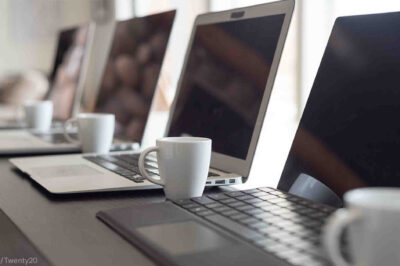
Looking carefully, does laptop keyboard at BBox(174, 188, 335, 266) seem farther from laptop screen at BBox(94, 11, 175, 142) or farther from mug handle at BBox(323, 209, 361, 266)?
laptop screen at BBox(94, 11, 175, 142)

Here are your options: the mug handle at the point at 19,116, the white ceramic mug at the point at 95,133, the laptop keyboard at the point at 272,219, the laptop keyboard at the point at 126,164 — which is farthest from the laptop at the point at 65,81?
the laptop keyboard at the point at 272,219

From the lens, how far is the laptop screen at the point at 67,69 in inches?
77.5

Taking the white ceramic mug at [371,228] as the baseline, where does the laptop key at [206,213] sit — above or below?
below

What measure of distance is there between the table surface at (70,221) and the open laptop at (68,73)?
0.95 m

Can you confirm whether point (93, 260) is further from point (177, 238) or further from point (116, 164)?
point (116, 164)

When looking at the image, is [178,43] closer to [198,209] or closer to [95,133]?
[95,133]

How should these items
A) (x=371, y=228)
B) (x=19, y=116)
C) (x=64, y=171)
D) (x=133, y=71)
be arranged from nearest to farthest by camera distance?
(x=371, y=228) → (x=64, y=171) → (x=133, y=71) → (x=19, y=116)

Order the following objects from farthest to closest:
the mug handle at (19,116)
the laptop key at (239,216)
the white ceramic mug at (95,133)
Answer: the mug handle at (19,116) → the white ceramic mug at (95,133) → the laptop key at (239,216)

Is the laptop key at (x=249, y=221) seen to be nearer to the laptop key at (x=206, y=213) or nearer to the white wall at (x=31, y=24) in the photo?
the laptop key at (x=206, y=213)

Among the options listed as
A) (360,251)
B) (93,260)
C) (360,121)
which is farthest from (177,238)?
(360,121)

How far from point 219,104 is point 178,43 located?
6.17 ft

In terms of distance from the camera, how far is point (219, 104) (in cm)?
107

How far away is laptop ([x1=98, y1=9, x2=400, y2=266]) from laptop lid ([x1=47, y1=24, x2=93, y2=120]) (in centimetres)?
124

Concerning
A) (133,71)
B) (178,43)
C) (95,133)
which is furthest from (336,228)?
(178,43)
